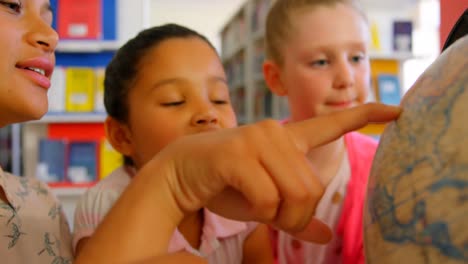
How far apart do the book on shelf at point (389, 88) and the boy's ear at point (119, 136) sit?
111 inches

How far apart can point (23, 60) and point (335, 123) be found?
0.44 meters

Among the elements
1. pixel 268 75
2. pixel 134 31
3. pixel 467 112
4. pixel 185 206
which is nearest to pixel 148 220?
pixel 185 206

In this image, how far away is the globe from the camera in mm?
370

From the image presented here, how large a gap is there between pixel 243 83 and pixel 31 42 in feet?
15.7

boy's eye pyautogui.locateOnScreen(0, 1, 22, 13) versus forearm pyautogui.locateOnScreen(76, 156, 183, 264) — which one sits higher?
boy's eye pyautogui.locateOnScreen(0, 1, 22, 13)

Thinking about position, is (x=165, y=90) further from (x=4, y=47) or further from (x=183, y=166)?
(x=183, y=166)

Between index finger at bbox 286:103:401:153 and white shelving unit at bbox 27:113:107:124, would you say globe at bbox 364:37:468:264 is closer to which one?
index finger at bbox 286:103:401:153

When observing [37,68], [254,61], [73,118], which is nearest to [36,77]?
[37,68]

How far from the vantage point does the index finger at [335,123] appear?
423 mm

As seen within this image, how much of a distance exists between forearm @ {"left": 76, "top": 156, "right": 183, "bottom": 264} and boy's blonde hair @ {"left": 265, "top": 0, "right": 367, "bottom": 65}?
0.96 metres

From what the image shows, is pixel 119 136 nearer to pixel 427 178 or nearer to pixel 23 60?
pixel 23 60

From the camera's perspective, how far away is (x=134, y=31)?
9.99 ft

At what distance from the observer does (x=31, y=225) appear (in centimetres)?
79

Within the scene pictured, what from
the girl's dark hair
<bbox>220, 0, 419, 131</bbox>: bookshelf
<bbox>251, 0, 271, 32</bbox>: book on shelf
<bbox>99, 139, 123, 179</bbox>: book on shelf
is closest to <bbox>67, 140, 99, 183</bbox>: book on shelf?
<bbox>99, 139, 123, 179</bbox>: book on shelf
